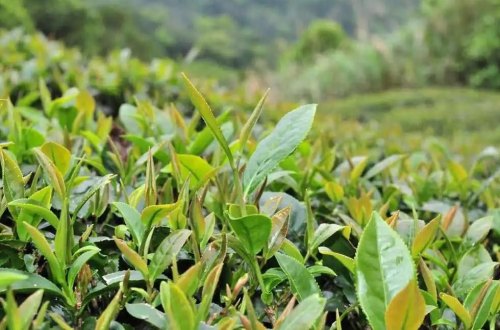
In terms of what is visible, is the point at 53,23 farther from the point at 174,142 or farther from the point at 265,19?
the point at 265,19

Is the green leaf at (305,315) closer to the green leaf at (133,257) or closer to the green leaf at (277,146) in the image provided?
the green leaf at (133,257)

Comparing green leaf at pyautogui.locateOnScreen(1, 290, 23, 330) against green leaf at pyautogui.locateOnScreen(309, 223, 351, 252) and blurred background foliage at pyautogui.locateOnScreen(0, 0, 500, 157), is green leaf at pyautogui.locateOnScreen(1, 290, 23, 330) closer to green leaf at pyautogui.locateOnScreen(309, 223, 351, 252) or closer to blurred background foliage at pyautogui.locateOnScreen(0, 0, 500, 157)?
green leaf at pyautogui.locateOnScreen(309, 223, 351, 252)

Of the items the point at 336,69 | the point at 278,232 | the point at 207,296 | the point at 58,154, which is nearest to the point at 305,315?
the point at 207,296

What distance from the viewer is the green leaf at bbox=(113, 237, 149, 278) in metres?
0.87

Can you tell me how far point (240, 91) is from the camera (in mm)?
3619

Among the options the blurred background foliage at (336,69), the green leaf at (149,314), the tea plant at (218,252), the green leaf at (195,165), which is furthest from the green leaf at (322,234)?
the blurred background foliage at (336,69)

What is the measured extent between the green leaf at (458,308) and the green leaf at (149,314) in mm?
424

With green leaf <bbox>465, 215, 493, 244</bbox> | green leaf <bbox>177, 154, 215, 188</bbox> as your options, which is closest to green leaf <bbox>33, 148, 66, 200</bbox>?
green leaf <bbox>177, 154, 215, 188</bbox>

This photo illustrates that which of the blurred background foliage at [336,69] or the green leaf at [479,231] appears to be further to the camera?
the blurred background foliage at [336,69]

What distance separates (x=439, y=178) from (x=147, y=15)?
50180 millimetres

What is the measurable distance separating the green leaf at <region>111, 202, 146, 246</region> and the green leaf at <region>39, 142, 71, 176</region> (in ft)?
0.84

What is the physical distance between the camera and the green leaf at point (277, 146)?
1.08m

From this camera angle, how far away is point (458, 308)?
3.12ft

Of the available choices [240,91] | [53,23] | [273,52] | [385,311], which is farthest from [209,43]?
[385,311]
